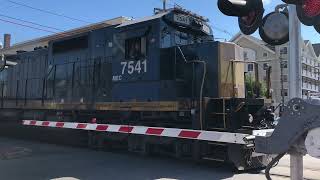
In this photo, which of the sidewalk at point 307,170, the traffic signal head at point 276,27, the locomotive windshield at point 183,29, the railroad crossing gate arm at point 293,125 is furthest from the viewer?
the locomotive windshield at point 183,29

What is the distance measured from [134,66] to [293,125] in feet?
25.8

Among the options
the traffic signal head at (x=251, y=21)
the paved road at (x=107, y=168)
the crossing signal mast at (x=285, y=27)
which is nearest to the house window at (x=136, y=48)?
the paved road at (x=107, y=168)

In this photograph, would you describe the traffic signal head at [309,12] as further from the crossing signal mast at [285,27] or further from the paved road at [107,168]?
the paved road at [107,168]

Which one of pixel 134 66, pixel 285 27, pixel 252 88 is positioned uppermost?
pixel 134 66

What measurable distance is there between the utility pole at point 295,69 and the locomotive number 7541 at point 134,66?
23.9ft

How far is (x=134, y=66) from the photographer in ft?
A: 36.7

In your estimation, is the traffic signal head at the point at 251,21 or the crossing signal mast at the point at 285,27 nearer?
the crossing signal mast at the point at 285,27

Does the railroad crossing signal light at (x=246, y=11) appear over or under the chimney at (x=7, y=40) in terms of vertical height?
under

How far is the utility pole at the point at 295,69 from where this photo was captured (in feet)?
12.0

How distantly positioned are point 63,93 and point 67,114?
28.5 inches

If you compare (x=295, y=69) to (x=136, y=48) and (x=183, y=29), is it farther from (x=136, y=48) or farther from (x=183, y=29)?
(x=183, y=29)

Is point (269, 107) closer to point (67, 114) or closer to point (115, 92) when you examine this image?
point (115, 92)

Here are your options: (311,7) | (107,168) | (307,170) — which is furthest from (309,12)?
(107,168)

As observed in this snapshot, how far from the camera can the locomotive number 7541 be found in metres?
10.9
